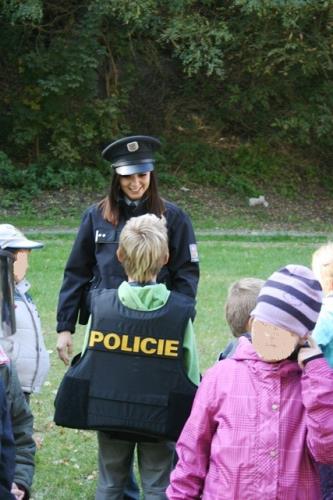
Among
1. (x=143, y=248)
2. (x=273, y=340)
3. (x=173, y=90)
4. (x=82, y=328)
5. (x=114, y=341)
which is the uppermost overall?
(x=173, y=90)

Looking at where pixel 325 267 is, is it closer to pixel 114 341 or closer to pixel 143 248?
pixel 143 248

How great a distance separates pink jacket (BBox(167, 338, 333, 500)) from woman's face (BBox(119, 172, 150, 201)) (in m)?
1.59

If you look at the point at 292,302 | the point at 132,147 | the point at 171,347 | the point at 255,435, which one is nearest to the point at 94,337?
the point at 171,347

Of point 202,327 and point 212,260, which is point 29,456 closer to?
point 202,327

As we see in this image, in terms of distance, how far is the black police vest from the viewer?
400 cm

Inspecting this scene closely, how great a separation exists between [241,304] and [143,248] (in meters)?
0.48

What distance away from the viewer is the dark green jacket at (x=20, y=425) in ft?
11.6

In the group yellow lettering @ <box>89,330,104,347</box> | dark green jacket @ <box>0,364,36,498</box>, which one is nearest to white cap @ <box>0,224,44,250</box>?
yellow lettering @ <box>89,330,104,347</box>

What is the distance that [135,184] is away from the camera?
4.80 metres

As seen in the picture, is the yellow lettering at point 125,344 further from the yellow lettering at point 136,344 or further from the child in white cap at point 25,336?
the child in white cap at point 25,336

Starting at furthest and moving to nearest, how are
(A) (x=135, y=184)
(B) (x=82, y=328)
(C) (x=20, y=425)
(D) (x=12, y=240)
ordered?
(B) (x=82, y=328) < (A) (x=135, y=184) < (D) (x=12, y=240) < (C) (x=20, y=425)

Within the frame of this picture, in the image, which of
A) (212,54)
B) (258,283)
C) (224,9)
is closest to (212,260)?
(212,54)

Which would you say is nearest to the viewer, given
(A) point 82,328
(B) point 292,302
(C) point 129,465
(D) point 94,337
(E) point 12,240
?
(B) point 292,302

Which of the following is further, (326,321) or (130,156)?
(130,156)
